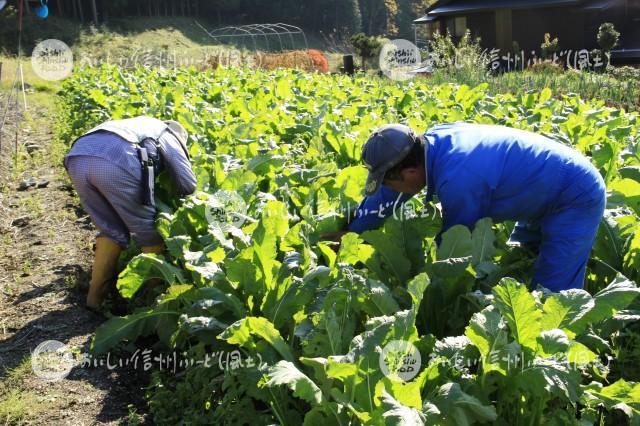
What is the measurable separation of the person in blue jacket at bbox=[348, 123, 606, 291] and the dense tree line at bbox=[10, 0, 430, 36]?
56.3 metres

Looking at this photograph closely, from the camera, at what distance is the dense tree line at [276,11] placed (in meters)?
57.2

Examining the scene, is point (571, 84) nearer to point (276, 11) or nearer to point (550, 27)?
point (550, 27)

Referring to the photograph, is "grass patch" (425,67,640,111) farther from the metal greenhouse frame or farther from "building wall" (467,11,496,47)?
the metal greenhouse frame

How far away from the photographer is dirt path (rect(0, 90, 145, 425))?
3662 mm

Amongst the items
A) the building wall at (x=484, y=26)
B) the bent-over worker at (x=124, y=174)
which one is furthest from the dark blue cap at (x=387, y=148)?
the building wall at (x=484, y=26)

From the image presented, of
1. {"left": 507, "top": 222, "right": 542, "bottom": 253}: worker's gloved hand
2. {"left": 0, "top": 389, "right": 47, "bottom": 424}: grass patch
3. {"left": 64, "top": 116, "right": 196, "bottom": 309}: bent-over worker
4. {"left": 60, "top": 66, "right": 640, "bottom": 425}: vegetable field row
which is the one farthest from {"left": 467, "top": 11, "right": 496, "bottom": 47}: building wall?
{"left": 0, "top": 389, "right": 47, "bottom": 424}: grass patch

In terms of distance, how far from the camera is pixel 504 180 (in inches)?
132

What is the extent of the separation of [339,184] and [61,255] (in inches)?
116

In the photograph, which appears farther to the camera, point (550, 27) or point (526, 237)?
point (550, 27)

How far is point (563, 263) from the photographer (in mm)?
3391

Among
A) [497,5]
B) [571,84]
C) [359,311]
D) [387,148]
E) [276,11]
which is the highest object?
[276,11]

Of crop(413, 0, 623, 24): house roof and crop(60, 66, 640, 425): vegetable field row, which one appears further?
crop(413, 0, 623, 24): house roof

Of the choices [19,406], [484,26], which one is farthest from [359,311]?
[484,26]

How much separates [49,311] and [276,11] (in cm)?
6531
